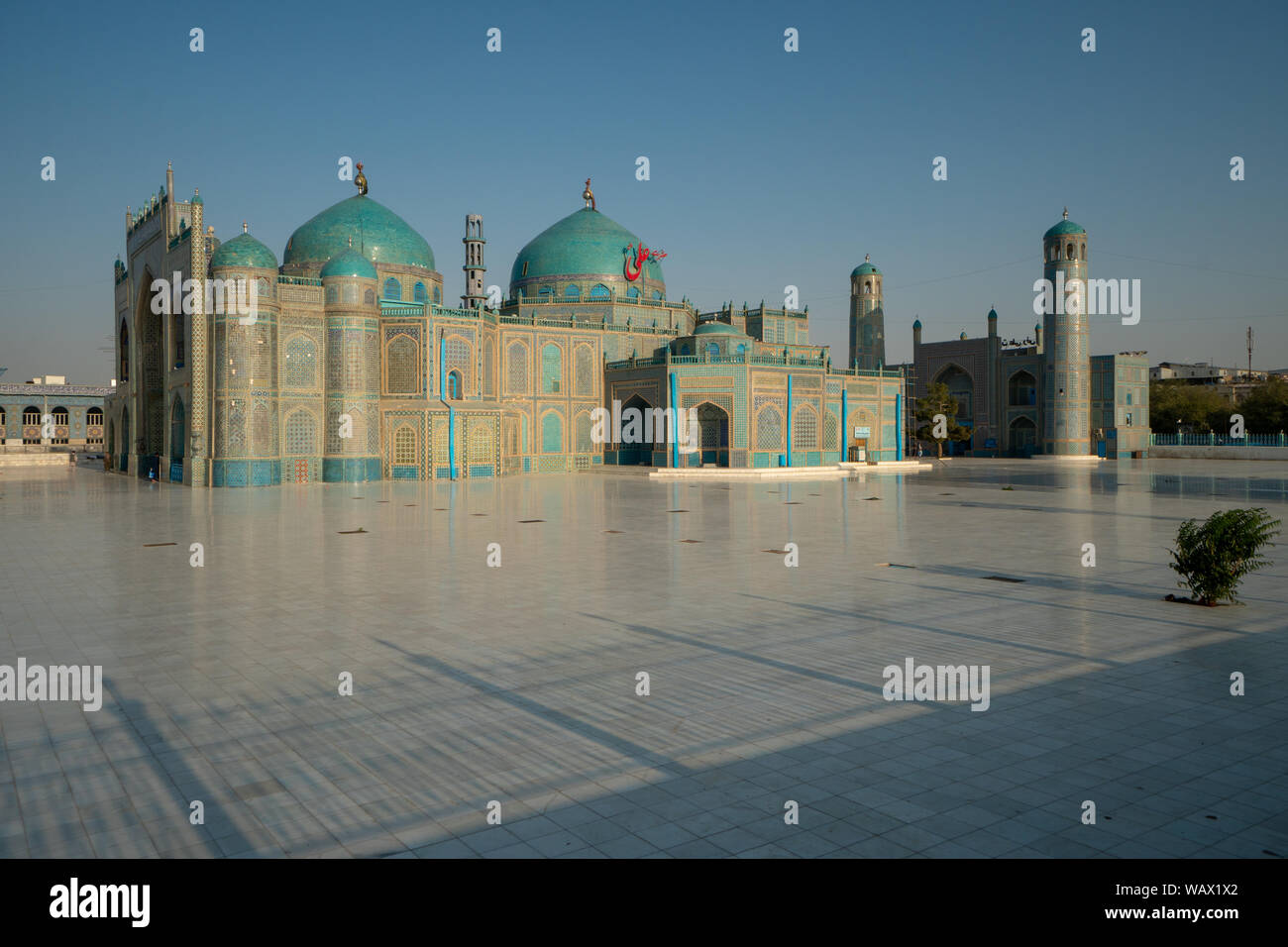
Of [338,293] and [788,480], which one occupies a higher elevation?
[338,293]

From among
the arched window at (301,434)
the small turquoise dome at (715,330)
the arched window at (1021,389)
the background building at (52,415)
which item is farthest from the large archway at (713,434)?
the background building at (52,415)

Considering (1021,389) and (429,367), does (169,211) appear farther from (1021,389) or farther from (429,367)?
(1021,389)

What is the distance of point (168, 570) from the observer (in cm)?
1274

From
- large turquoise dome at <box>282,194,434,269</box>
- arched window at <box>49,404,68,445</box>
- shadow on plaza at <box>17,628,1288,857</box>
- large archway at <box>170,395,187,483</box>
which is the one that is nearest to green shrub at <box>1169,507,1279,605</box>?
shadow on plaza at <box>17,628,1288,857</box>

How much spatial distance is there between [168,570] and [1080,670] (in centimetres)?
1160

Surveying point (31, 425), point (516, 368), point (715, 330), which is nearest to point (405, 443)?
point (516, 368)

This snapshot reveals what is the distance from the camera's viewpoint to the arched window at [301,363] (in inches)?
1312

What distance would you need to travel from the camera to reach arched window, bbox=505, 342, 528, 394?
41844mm

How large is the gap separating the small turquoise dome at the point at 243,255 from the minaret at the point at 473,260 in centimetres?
1583

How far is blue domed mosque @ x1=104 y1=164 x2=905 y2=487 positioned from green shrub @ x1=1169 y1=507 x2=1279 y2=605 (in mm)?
29325

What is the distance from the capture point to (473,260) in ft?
158
